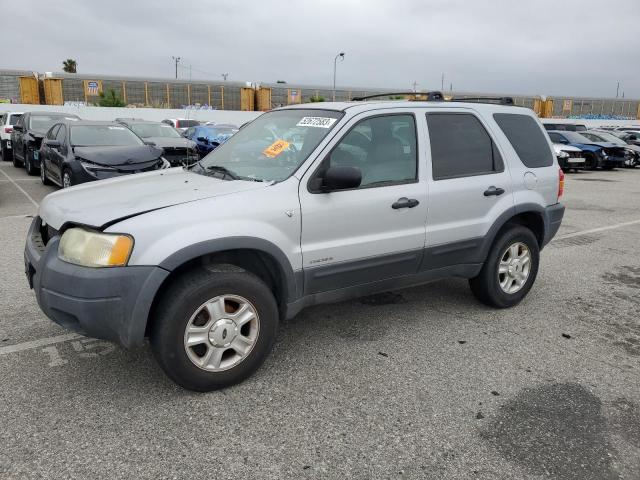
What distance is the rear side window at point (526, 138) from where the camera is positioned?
4.53 metres

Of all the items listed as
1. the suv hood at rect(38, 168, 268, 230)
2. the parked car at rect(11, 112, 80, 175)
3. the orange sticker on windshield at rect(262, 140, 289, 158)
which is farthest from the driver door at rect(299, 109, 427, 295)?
the parked car at rect(11, 112, 80, 175)

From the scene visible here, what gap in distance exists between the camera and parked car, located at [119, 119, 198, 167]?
37.3 ft

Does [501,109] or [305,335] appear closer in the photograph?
[305,335]

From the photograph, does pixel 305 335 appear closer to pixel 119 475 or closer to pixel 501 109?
pixel 119 475

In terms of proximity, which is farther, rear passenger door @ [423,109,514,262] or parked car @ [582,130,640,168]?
parked car @ [582,130,640,168]

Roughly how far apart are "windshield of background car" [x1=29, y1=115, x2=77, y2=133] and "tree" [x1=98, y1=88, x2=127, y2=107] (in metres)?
27.1

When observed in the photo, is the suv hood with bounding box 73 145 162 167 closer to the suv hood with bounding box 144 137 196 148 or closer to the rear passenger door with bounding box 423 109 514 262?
the suv hood with bounding box 144 137 196 148

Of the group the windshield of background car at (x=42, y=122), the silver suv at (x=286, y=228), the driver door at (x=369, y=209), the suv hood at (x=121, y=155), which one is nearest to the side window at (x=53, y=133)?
the suv hood at (x=121, y=155)

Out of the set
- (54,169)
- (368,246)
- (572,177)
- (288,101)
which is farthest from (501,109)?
(288,101)

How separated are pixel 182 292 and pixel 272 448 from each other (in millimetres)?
942

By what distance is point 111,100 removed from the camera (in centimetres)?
3975

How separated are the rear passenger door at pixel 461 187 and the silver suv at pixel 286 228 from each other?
12 millimetres

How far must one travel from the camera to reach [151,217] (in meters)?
2.87

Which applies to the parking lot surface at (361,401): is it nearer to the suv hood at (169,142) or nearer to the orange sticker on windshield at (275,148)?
the orange sticker on windshield at (275,148)
